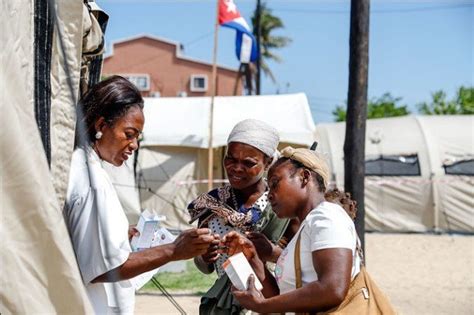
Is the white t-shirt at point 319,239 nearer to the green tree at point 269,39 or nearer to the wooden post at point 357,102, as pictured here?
the wooden post at point 357,102

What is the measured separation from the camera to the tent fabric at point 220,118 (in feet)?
55.2

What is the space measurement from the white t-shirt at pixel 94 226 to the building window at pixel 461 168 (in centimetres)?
1664

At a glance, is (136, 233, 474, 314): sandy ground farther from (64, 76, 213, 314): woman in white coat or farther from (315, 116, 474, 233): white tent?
(64, 76, 213, 314): woman in white coat

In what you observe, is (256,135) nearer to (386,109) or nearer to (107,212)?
(107,212)

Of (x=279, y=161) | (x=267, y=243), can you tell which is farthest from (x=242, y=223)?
(x=279, y=161)

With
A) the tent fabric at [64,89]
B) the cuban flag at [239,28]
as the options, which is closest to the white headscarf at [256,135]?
the tent fabric at [64,89]

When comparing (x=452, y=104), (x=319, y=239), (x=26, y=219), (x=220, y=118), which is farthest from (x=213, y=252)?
(x=452, y=104)

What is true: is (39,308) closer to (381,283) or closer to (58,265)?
(58,265)

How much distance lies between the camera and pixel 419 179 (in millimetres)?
18016

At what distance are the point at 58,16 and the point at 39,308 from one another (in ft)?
3.07

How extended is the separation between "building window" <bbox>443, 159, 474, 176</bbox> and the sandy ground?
5.33 feet

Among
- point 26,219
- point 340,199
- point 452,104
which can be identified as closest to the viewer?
point 26,219

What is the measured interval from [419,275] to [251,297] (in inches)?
373

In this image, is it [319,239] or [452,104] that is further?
[452,104]
